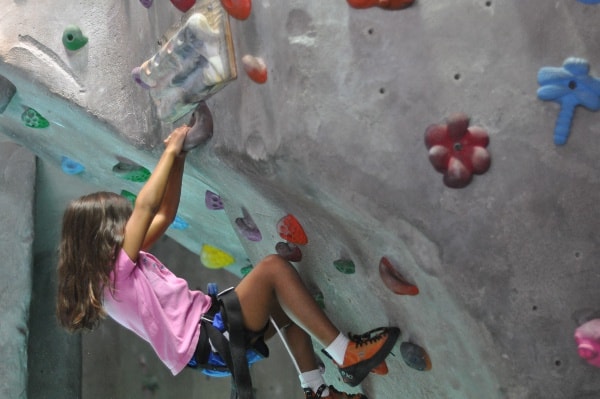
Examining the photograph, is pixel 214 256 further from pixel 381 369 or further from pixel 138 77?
pixel 381 369

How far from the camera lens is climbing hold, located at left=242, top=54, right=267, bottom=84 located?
2068 millimetres

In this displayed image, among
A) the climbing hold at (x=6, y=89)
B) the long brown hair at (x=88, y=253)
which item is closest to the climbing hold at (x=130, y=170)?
the climbing hold at (x=6, y=89)

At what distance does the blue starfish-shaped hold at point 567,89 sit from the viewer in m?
1.72

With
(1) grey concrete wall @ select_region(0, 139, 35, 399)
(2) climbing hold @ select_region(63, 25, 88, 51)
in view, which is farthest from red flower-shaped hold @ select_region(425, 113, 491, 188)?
(1) grey concrete wall @ select_region(0, 139, 35, 399)

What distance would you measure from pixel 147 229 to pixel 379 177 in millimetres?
727

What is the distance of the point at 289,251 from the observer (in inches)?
99.3

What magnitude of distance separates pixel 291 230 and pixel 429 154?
664 millimetres

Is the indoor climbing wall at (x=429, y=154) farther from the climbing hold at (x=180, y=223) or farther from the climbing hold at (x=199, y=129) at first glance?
the climbing hold at (x=180, y=223)

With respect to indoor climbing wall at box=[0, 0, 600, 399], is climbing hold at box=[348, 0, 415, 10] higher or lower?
higher

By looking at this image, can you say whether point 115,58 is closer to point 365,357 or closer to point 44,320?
point 365,357

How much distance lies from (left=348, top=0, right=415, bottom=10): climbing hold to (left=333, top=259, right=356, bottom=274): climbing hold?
70 centimetres

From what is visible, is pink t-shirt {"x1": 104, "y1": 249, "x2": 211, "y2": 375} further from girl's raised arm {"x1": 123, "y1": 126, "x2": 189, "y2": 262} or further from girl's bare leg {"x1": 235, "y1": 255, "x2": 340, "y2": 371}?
girl's bare leg {"x1": 235, "y1": 255, "x2": 340, "y2": 371}

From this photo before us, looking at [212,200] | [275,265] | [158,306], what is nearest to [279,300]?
[275,265]

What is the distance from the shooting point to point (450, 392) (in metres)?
2.20
